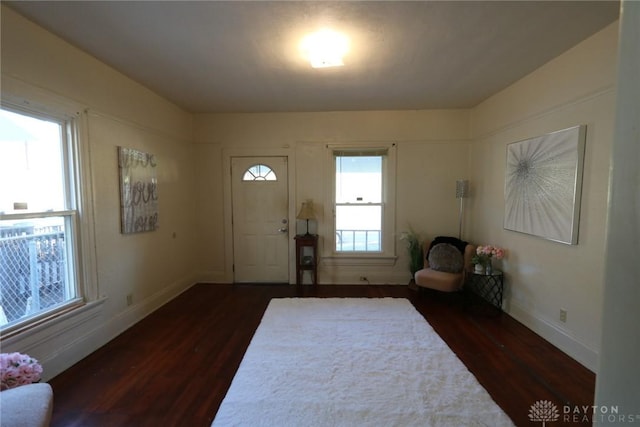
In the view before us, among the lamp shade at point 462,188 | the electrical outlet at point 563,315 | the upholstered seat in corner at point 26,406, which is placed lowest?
the electrical outlet at point 563,315

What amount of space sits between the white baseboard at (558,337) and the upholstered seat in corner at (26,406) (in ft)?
10.8

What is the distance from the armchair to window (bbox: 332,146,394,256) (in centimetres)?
71

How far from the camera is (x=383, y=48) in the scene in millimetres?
2346

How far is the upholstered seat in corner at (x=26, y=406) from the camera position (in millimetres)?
1164

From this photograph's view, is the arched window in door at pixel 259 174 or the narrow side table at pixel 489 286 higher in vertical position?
the arched window in door at pixel 259 174

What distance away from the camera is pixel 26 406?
1.23 m

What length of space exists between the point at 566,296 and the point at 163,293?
4.35m

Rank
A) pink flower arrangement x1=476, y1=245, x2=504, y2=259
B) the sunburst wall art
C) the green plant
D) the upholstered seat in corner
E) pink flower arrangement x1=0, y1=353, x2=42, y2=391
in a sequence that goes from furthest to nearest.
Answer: the green plant
pink flower arrangement x1=476, y1=245, x2=504, y2=259
the sunburst wall art
pink flower arrangement x1=0, y1=353, x2=42, y2=391
the upholstered seat in corner

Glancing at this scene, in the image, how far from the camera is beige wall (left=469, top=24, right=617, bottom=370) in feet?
6.97

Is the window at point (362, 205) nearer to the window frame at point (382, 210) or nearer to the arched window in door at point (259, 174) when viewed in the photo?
the window frame at point (382, 210)

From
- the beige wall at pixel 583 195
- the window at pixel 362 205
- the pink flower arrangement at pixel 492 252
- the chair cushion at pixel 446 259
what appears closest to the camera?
the beige wall at pixel 583 195

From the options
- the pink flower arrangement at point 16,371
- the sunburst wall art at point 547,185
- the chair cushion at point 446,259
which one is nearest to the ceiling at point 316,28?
the sunburst wall art at point 547,185

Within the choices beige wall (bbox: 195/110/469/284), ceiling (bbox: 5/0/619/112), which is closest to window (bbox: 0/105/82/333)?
ceiling (bbox: 5/0/619/112)

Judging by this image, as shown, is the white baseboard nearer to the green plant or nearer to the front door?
the green plant
